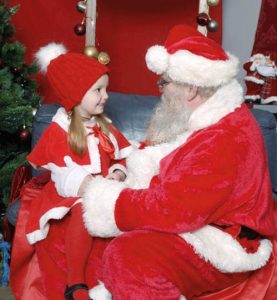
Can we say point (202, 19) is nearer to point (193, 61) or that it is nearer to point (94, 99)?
point (94, 99)

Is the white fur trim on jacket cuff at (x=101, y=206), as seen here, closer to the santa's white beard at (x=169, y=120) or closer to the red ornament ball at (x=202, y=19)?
the santa's white beard at (x=169, y=120)

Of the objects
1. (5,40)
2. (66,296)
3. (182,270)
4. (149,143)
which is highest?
(5,40)

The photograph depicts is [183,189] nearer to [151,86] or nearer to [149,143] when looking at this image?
[149,143]

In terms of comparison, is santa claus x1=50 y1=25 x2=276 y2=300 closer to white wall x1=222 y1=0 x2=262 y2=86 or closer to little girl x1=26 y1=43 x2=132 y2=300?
little girl x1=26 y1=43 x2=132 y2=300

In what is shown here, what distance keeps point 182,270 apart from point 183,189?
0.87 feet

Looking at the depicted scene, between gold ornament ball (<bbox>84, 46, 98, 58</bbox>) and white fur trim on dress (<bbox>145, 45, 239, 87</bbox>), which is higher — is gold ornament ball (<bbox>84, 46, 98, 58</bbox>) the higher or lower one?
the lower one

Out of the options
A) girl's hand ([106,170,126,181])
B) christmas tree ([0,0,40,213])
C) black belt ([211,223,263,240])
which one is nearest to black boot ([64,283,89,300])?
girl's hand ([106,170,126,181])

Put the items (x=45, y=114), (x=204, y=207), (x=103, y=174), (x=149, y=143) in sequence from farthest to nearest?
(x=45, y=114), (x=103, y=174), (x=149, y=143), (x=204, y=207)

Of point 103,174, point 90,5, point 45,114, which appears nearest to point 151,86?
point 90,5

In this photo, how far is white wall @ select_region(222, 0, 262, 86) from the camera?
395cm

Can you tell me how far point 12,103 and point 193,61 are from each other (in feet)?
4.35

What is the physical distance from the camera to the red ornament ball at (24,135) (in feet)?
8.57

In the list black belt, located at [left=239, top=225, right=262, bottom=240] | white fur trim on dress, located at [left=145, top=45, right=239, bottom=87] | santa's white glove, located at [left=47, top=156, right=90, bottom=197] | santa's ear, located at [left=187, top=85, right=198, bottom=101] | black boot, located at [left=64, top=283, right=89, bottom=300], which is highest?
white fur trim on dress, located at [left=145, top=45, right=239, bottom=87]

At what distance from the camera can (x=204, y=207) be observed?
4.69 ft
